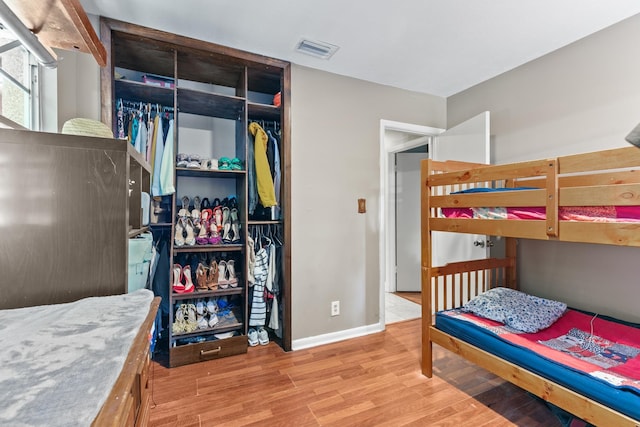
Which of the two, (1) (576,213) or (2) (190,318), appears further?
(2) (190,318)

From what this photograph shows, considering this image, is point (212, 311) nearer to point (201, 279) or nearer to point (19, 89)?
point (201, 279)

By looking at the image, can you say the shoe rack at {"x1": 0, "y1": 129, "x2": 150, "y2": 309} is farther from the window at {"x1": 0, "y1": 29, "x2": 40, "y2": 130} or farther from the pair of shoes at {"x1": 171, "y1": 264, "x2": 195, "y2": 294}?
the pair of shoes at {"x1": 171, "y1": 264, "x2": 195, "y2": 294}

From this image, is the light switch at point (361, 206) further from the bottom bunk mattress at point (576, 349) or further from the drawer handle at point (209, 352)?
the drawer handle at point (209, 352)

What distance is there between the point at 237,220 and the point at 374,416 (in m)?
1.71

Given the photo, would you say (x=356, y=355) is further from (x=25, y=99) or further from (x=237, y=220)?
(x=25, y=99)

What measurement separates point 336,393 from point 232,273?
120cm

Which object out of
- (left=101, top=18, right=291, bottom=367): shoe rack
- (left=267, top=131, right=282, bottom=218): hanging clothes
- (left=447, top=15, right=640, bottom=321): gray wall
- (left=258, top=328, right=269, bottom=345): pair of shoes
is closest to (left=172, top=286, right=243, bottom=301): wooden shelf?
(left=101, top=18, right=291, bottom=367): shoe rack

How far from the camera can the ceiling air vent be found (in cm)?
212

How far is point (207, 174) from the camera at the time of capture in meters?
2.47

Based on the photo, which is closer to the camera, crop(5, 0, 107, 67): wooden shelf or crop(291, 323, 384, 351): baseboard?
crop(5, 0, 107, 67): wooden shelf

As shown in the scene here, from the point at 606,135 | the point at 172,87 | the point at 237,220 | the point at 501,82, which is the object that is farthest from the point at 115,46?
the point at 606,135

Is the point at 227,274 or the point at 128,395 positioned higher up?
the point at 128,395

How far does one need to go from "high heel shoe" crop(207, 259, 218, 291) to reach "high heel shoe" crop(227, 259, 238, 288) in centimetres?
11

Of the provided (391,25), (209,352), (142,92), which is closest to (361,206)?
(391,25)
